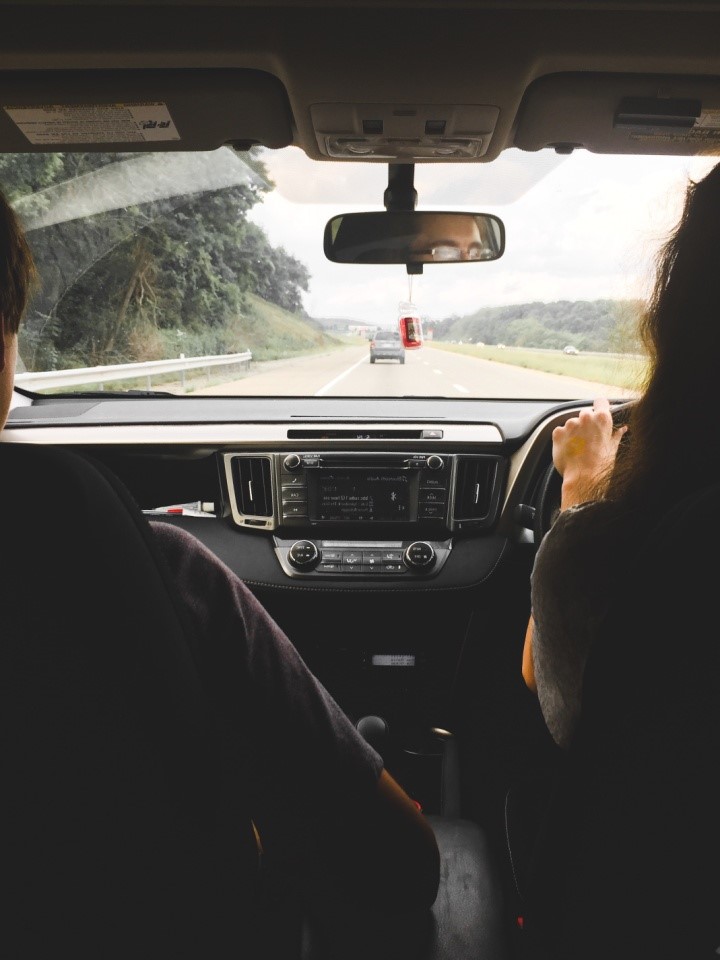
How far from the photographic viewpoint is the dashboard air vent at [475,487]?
3682 millimetres

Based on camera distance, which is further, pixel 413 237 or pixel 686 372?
pixel 413 237

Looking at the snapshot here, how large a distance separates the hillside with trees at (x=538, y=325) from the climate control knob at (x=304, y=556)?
1.28 meters

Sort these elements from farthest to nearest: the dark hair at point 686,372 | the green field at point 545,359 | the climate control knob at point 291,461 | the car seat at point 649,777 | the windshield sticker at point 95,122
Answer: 1. the climate control knob at point 291,461
2. the green field at point 545,359
3. the windshield sticker at point 95,122
4. the dark hair at point 686,372
5. the car seat at point 649,777

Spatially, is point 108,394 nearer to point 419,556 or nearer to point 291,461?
point 291,461

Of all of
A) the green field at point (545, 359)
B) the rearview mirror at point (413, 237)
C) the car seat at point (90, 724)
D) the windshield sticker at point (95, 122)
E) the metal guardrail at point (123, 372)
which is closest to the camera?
the car seat at point (90, 724)

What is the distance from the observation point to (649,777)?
119 centimetres

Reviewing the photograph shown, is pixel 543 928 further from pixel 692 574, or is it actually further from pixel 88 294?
pixel 88 294

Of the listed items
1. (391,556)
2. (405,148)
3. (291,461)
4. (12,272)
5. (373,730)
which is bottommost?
(373,730)

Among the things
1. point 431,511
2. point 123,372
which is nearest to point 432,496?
point 431,511

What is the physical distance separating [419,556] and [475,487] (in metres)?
0.48

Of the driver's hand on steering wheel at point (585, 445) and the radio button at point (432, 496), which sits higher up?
the driver's hand on steering wheel at point (585, 445)

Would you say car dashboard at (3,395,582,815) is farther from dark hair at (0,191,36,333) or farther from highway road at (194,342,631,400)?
dark hair at (0,191,36,333)

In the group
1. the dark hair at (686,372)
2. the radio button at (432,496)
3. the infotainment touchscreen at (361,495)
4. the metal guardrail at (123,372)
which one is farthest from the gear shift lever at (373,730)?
the metal guardrail at (123,372)

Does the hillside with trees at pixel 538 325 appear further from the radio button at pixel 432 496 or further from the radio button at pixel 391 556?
the radio button at pixel 391 556
